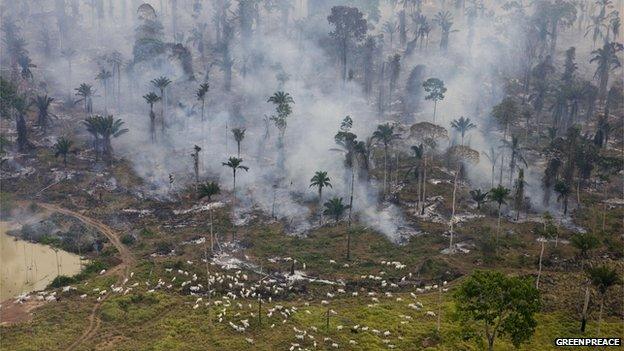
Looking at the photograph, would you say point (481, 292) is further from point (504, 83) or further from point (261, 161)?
point (504, 83)

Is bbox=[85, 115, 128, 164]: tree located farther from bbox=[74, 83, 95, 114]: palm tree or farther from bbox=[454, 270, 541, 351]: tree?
bbox=[454, 270, 541, 351]: tree

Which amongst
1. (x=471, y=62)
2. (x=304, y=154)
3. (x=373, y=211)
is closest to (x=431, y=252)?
(x=373, y=211)

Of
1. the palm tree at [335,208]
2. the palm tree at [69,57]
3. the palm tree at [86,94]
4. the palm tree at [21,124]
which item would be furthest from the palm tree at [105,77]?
the palm tree at [335,208]

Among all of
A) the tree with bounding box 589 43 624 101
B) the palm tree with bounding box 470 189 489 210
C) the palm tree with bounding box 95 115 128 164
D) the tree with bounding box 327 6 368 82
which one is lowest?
the palm tree with bounding box 470 189 489 210

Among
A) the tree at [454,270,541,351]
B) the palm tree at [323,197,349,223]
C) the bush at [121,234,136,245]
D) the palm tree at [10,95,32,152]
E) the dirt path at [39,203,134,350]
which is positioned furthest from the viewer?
the palm tree at [10,95,32,152]

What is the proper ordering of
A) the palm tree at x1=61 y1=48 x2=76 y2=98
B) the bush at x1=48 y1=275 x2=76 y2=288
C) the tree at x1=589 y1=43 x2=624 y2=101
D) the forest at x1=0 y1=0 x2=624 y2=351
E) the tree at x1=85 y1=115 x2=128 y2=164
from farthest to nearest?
the palm tree at x1=61 y1=48 x2=76 y2=98 < the tree at x1=589 y1=43 x2=624 y2=101 < the tree at x1=85 y1=115 x2=128 y2=164 < the bush at x1=48 y1=275 x2=76 y2=288 < the forest at x1=0 y1=0 x2=624 y2=351

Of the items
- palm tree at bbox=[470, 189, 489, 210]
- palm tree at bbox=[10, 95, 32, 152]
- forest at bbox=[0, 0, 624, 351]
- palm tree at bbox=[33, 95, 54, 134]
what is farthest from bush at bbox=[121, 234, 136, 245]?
palm tree at bbox=[470, 189, 489, 210]

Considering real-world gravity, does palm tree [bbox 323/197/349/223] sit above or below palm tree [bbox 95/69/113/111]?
below
